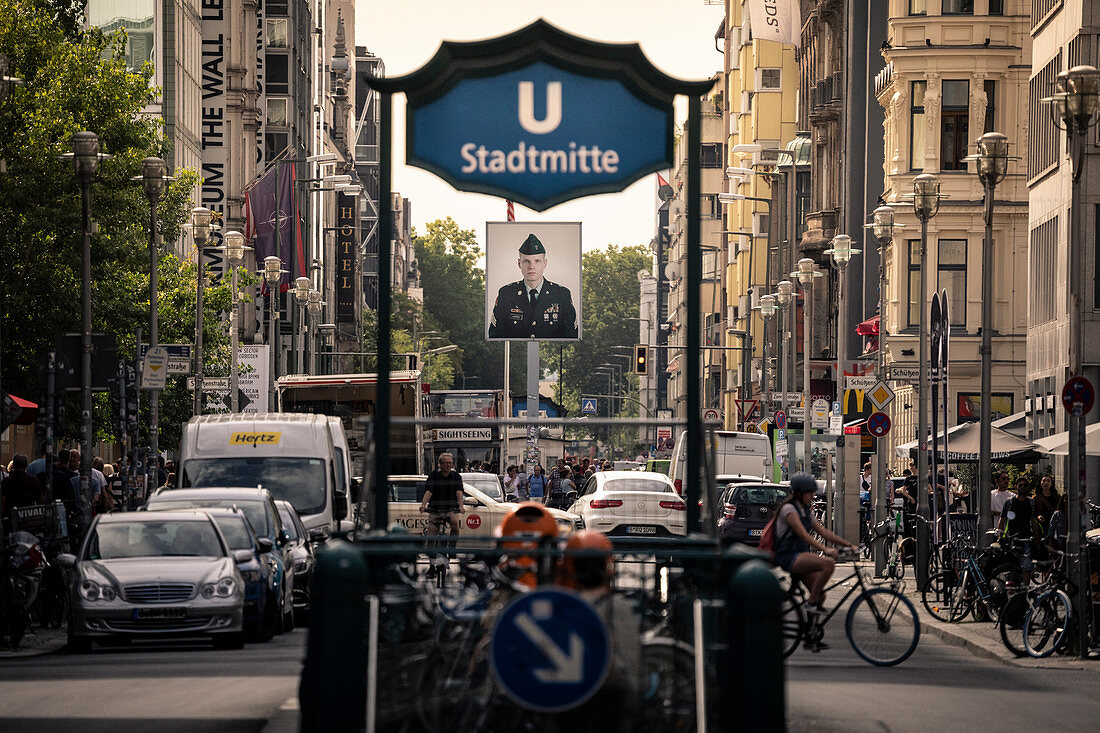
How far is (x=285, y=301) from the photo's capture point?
94.4 meters

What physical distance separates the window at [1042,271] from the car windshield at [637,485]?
77.0 ft

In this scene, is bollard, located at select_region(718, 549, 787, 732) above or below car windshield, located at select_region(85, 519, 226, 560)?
above

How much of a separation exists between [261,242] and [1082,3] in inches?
1425

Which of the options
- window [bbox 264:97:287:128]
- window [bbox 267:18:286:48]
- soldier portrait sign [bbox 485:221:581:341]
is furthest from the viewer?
→ window [bbox 267:18:286:48]

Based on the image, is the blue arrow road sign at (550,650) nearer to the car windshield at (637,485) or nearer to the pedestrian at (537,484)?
the car windshield at (637,485)

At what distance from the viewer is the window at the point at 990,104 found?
57.2 metres

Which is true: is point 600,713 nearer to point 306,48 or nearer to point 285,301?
point 285,301

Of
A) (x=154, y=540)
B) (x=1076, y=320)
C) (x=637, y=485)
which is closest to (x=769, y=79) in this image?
(x=1076, y=320)

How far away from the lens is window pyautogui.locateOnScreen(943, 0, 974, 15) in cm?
5775

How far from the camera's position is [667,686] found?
29.2ft

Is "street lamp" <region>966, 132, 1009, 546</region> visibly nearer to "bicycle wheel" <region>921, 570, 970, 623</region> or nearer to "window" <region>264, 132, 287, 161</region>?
"bicycle wheel" <region>921, 570, 970, 623</region>

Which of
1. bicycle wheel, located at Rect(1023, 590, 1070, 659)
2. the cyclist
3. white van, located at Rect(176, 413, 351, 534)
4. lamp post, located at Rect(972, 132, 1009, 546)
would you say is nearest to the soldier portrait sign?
lamp post, located at Rect(972, 132, 1009, 546)

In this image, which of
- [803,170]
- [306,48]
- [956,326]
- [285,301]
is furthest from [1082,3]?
[306,48]

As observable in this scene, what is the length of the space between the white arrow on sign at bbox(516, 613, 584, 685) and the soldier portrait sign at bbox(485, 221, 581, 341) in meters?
44.4
